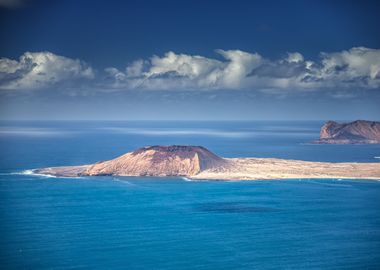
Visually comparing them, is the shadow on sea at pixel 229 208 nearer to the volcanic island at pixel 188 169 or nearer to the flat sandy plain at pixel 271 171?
the flat sandy plain at pixel 271 171

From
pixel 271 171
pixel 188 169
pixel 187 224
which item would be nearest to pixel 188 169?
pixel 188 169

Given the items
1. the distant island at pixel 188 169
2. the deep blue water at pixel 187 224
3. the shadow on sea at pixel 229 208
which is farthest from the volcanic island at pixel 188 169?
the shadow on sea at pixel 229 208

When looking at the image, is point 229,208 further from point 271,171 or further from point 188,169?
point 271,171

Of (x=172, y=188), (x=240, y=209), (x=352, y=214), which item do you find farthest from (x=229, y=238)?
(x=172, y=188)

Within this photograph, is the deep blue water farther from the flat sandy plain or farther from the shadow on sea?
the flat sandy plain

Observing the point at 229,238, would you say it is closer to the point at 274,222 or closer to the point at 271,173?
the point at 274,222

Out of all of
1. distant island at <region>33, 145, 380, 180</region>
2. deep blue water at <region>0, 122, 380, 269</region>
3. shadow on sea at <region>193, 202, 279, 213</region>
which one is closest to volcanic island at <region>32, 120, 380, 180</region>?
distant island at <region>33, 145, 380, 180</region>
